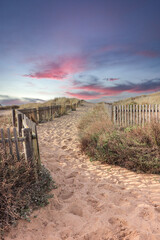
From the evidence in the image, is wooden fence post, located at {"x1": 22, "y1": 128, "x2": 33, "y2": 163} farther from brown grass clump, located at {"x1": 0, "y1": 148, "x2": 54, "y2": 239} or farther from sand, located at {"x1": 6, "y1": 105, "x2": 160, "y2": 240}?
sand, located at {"x1": 6, "y1": 105, "x2": 160, "y2": 240}

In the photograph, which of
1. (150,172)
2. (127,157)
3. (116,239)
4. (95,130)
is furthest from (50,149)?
(116,239)

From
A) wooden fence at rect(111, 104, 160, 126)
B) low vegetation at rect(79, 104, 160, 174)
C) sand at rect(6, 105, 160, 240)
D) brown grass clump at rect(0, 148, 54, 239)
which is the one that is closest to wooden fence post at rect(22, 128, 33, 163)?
brown grass clump at rect(0, 148, 54, 239)

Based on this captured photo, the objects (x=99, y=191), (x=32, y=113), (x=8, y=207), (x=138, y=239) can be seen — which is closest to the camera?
(x=138, y=239)

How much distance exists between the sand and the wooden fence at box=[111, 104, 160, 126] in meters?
4.27

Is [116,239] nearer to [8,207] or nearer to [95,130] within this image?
[8,207]

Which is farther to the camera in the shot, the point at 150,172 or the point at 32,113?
the point at 32,113

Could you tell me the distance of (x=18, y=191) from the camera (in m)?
2.89

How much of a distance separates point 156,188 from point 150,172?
79 centimetres

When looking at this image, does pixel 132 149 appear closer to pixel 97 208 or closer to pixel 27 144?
pixel 97 208

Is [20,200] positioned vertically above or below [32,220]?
above

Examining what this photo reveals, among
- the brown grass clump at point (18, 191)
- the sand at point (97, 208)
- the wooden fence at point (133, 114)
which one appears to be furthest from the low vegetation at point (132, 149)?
the wooden fence at point (133, 114)

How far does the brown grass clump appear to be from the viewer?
2.62m

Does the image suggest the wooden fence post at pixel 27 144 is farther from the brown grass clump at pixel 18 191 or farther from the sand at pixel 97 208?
the sand at pixel 97 208

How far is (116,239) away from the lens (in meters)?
2.38
